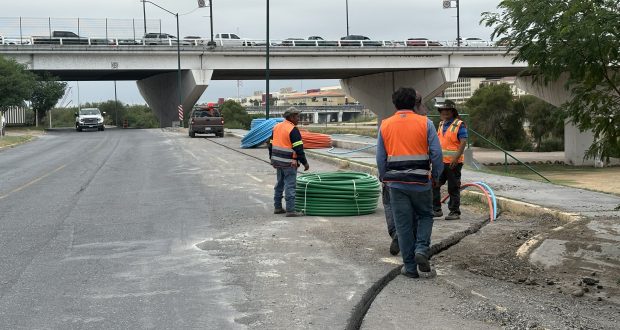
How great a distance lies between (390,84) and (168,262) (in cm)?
6384

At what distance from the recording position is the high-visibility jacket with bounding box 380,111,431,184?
23.2 ft

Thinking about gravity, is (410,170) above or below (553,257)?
above

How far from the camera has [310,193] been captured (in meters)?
11.6

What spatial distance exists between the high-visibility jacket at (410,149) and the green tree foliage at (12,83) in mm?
49404

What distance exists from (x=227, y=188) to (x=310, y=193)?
14.8 feet

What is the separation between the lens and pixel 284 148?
11.2m

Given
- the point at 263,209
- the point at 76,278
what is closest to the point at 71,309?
the point at 76,278

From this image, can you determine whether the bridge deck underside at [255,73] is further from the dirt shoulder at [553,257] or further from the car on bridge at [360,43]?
the dirt shoulder at [553,257]

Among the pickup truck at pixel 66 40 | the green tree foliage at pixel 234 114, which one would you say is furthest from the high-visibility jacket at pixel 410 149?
the green tree foliage at pixel 234 114

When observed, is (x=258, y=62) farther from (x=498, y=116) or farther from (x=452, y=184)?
(x=452, y=184)

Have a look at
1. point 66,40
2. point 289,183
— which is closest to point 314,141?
point 289,183

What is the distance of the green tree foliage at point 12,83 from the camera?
51.4 meters

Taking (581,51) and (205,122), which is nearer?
(581,51)

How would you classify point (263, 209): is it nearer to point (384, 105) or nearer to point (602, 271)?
point (602, 271)
